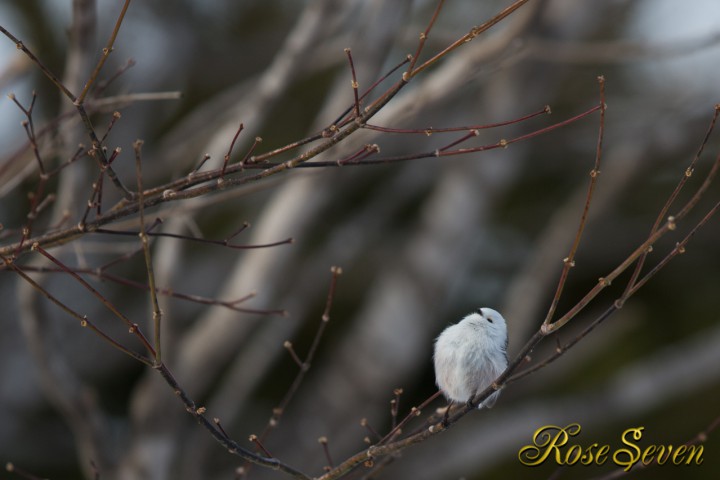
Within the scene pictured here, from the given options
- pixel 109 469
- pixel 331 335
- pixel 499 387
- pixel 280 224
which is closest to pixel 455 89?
pixel 280 224

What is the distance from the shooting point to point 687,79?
5.41 metres

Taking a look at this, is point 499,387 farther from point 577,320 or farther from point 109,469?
point 577,320

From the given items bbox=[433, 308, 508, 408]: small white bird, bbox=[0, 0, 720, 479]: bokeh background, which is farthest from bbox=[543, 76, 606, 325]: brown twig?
bbox=[0, 0, 720, 479]: bokeh background

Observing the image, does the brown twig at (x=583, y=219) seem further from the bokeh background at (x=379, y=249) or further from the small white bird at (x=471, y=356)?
the bokeh background at (x=379, y=249)

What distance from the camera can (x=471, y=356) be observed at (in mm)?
1311

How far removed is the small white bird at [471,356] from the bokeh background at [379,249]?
1331 mm

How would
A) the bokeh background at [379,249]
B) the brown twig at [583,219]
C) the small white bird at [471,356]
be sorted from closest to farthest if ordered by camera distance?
1. the brown twig at [583,219]
2. the small white bird at [471,356]
3. the bokeh background at [379,249]

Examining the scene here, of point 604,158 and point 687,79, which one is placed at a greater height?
point 687,79

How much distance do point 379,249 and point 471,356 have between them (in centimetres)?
420

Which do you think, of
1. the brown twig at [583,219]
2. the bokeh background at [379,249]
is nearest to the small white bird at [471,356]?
the brown twig at [583,219]

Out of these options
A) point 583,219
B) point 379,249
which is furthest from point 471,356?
point 379,249

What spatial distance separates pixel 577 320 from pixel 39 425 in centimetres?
390

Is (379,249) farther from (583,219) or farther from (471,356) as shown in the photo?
(583,219)

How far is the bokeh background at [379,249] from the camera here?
11.2ft
